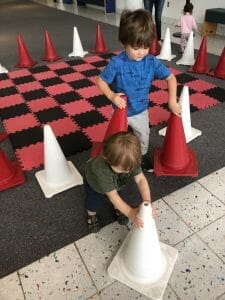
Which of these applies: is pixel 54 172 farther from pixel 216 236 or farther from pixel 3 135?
pixel 216 236

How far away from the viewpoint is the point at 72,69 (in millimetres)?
3752

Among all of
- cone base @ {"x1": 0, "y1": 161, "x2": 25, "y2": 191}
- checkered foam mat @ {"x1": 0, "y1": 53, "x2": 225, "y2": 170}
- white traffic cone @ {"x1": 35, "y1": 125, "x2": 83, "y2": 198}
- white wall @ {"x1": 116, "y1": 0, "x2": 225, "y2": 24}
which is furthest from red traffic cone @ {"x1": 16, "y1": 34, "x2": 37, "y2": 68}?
white wall @ {"x1": 116, "y1": 0, "x2": 225, "y2": 24}

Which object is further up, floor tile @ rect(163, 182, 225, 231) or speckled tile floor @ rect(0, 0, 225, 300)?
floor tile @ rect(163, 182, 225, 231)

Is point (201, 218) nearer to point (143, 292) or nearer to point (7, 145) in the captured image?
point (143, 292)

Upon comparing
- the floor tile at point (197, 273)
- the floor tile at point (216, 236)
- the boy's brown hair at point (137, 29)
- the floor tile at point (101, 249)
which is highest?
the boy's brown hair at point (137, 29)

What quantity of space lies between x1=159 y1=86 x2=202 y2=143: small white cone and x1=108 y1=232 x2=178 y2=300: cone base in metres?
1.07

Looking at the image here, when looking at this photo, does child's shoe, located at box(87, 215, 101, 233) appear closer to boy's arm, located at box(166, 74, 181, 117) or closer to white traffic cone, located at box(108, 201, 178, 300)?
white traffic cone, located at box(108, 201, 178, 300)

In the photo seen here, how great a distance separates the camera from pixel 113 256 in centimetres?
142

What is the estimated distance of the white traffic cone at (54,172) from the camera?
174 cm

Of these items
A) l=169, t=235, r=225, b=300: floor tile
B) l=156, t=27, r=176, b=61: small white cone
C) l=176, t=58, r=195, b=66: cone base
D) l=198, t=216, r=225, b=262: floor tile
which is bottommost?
l=169, t=235, r=225, b=300: floor tile

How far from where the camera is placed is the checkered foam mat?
2.34 m

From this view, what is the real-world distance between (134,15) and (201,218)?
3.76ft

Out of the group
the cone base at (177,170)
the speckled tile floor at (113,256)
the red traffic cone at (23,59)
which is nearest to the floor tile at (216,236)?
the speckled tile floor at (113,256)

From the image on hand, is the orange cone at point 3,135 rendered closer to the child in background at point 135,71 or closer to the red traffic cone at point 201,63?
the child in background at point 135,71
